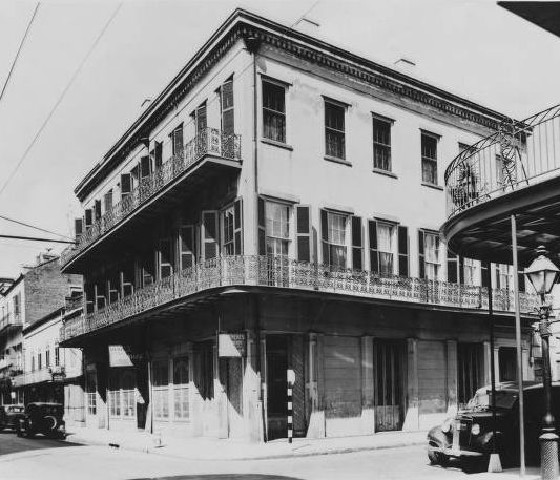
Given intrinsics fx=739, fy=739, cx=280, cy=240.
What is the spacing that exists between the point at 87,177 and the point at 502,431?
26.4m

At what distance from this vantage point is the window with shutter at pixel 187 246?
22.9 m

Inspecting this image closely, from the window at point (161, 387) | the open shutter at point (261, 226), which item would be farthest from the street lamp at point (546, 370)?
the window at point (161, 387)

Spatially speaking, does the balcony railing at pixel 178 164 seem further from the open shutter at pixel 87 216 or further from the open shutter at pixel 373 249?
the open shutter at pixel 87 216

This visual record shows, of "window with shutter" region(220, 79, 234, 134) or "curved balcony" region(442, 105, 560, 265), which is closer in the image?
"curved balcony" region(442, 105, 560, 265)

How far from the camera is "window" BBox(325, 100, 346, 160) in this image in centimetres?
2283

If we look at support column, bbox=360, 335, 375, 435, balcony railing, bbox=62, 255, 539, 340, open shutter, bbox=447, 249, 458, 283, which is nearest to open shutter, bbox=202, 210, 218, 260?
balcony railing, bbox=62, 255, 539, 340

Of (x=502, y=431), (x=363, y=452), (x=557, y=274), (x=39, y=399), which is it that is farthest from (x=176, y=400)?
(x=39, y=399)

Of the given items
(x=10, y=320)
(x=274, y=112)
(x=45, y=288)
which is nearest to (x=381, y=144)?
(x=274, y=112)

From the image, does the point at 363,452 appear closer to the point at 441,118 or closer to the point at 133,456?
the point at 133,456

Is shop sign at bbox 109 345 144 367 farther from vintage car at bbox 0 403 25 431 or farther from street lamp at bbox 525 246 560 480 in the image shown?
street lamp at bbox 525 246 560 480

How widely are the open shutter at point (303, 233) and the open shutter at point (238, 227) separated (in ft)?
5.73

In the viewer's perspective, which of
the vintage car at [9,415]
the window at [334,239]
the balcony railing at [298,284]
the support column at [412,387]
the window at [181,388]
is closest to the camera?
the balcony railing at [298,284]

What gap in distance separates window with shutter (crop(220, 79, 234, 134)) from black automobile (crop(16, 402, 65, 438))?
1455cm

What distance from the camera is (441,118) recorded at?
26.4 m
